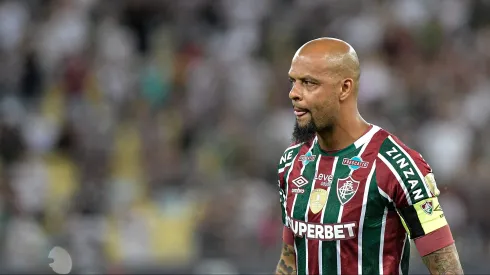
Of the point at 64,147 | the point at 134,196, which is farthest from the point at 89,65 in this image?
the point at 134,196

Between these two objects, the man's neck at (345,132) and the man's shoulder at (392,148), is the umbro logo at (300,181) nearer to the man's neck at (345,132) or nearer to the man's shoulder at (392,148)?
the man's neck at (345,132)

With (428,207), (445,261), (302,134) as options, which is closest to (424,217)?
(428,207)

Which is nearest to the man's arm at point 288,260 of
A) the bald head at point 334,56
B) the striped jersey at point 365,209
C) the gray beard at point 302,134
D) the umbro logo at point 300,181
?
the striped jersey at point 365,209

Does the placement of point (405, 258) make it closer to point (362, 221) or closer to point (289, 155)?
point (362, 221)

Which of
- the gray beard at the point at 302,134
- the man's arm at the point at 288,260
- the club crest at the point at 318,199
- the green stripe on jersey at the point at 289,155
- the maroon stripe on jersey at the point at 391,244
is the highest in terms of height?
the gray beard at the point at 302,134

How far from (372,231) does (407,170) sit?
30cm

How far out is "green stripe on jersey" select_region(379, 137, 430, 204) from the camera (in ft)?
12.6

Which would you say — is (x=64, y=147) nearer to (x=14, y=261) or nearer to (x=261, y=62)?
(x=14, y=261)

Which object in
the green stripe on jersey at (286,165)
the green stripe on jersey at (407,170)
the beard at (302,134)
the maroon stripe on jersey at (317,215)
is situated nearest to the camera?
the green stripe on jersey at (407,170)

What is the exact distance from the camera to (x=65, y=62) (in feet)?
37.8

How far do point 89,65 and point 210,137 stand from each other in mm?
1780

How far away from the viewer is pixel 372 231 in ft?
13.0

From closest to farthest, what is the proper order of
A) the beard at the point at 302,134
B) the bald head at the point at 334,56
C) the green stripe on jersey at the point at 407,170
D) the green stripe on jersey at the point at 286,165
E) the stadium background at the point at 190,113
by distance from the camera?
the green stripe on jersey at the point at 407,170 → the bald head at the point at 334,56 → the beard at the point at 302,134 → the green stripe on jersey at the point at 286,165 → the stadium background at the point at 190,113

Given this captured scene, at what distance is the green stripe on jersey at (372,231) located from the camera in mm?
3939
